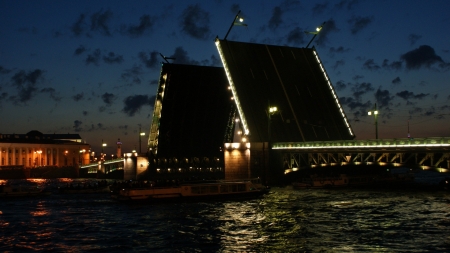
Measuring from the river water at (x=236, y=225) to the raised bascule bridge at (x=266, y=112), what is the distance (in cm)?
986

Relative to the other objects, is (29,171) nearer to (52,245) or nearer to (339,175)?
(339,175)

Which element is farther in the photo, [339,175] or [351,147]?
[339,175]

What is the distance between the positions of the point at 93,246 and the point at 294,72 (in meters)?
35.0

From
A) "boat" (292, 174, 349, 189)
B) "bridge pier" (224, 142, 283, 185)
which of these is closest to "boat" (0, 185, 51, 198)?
"bridge pier" (224, 142, 283, 185)

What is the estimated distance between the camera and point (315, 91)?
53.0 m

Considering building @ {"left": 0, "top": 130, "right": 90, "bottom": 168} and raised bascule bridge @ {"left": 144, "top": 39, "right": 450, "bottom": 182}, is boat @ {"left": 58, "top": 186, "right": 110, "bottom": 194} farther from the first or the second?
building @ {"left": 0, "top": 130, "right": 90, "bottom": 168}

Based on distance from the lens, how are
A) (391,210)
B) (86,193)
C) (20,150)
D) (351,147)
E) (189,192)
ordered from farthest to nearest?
(20,150) < (86,193) < (351,147) < (189,192) < (391,210)

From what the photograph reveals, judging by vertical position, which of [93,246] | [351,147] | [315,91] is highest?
[315,91]

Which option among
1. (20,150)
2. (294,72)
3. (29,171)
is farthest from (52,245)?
(20,150)

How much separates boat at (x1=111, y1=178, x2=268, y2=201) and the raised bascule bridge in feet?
25.1

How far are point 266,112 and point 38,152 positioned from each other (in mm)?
71645

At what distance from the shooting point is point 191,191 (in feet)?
125

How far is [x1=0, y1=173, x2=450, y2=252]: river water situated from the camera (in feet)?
67.8

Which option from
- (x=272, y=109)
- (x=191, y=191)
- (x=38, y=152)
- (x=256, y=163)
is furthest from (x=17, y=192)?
(x=38, y=152)
